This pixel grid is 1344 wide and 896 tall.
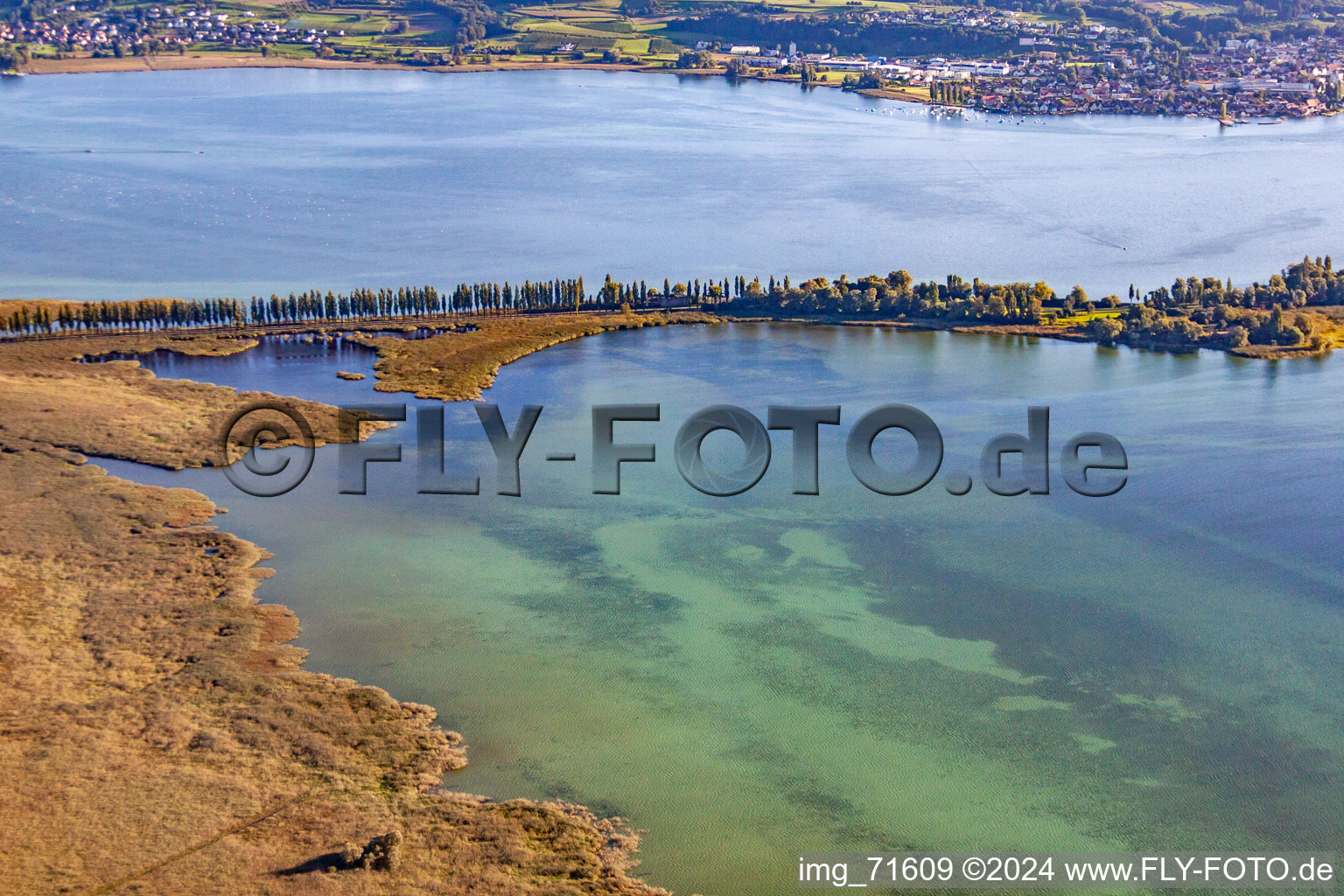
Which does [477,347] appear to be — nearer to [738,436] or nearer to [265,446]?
[265,446]

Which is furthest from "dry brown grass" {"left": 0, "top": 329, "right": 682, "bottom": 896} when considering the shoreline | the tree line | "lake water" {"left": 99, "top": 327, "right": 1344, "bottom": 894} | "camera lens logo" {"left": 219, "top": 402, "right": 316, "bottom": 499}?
the shoreline

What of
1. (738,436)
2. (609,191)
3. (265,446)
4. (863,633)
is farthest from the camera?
(609,191)

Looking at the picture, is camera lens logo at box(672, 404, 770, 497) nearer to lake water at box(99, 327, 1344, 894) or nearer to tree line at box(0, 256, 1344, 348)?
lake water at box(99, 327, 1344, 894)

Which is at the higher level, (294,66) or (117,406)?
(294,66)

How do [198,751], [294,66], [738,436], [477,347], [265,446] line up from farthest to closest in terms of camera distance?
[294,66] < [477,347] < [738,436] < [265,446] < [198,751]

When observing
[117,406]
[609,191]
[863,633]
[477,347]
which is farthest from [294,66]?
[863,633]

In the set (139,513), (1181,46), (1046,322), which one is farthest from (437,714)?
(1181,46)
